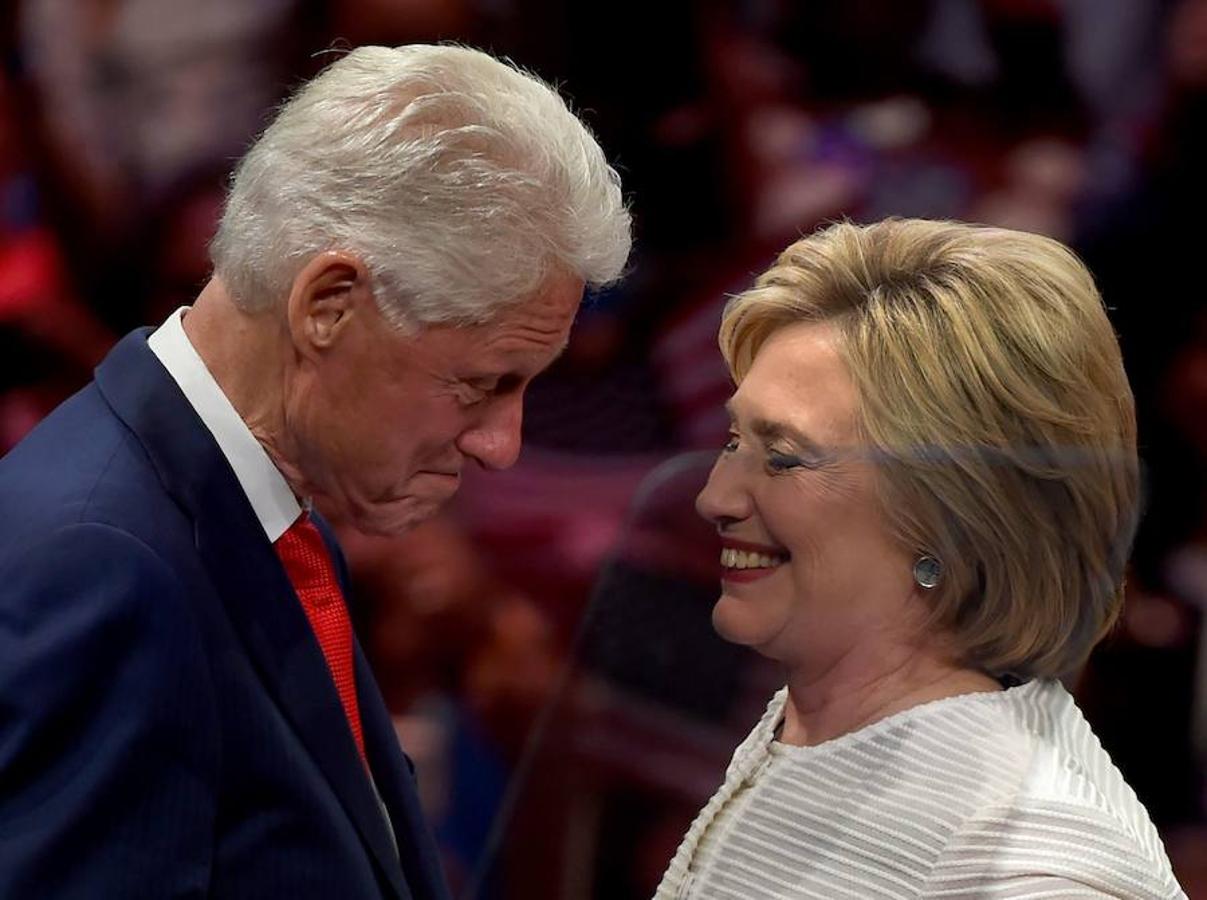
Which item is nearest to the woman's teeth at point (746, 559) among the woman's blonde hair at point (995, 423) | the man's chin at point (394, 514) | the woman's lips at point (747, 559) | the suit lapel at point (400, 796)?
the woman's lips at point (747, 559)

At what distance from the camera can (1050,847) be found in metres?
1.18

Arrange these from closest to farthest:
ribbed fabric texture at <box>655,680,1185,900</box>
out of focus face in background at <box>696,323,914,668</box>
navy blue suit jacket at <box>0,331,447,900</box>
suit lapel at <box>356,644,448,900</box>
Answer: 1. navy blue suit jacket at <box>0,331,447,900</box>
2. ribbed fabric texture at <box>655,680,1185,900</box>
3. out of focus face in background at <box>696,323,914,668</box>
4. suit lapel at <box>356,644,448,900</box>

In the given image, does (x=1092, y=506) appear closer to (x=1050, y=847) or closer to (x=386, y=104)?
(x=1050, y=847)

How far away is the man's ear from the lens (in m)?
1.22

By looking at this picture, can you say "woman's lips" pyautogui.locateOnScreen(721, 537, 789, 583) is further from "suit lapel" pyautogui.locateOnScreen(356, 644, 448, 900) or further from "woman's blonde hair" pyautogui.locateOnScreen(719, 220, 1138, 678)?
"suit lapel" pyautogui.locateOnScreen(356, 644, 448, 900)

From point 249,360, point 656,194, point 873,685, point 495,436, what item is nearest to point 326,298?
point 249,360

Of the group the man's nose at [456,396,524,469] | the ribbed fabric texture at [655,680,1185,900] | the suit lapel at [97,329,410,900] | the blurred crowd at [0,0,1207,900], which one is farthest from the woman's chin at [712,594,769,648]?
the blurred crowd at [0,0,1207,900]

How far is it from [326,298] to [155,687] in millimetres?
319

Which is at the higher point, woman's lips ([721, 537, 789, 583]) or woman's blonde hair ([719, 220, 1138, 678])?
woman's blonde hair ([719, 220, 1138, 678])

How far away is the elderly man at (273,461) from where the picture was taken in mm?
1089

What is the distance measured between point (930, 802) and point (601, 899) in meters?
0.35

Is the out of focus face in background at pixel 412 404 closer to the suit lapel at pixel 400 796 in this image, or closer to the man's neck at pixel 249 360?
the man's neck at pixel 249 360

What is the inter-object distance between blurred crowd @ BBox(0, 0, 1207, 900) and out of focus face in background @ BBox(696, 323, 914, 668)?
75 cm

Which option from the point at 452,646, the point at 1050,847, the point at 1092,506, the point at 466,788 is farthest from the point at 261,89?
the point at 1050,847
